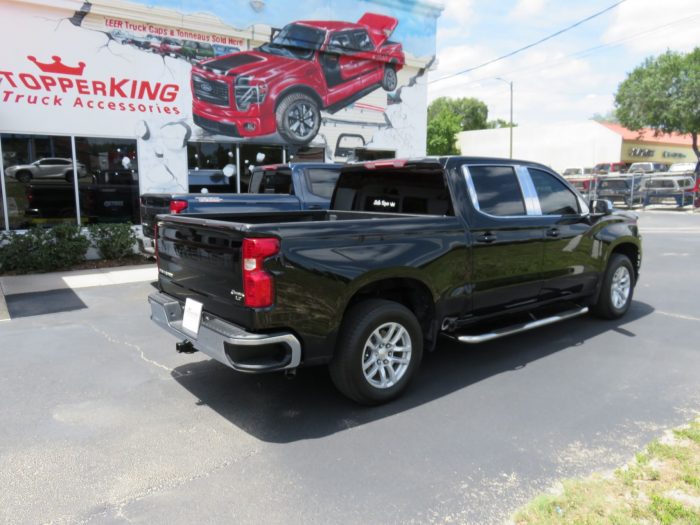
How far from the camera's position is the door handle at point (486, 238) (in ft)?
15.1

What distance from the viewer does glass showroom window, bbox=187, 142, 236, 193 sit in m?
12.5

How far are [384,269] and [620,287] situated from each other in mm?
3932

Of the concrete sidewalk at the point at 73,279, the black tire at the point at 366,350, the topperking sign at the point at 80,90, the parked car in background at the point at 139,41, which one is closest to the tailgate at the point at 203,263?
the black tire at the point at 366,350

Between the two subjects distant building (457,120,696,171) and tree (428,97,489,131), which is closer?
distant building (457,120,696,171)

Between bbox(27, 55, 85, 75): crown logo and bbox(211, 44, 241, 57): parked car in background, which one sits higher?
bbox(211, 44, 241, 57): parked car in background

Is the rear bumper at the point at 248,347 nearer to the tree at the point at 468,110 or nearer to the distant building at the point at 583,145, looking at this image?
the distant building at the point at 583,145

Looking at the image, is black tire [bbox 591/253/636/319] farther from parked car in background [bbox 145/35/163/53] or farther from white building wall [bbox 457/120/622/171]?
white building wall [bbox 457/120/622/171]

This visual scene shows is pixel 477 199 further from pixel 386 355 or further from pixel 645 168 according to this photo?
pixel 645 168

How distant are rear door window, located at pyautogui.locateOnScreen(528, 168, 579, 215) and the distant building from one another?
46.7 metres

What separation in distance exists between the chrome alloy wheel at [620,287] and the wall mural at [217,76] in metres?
9.39

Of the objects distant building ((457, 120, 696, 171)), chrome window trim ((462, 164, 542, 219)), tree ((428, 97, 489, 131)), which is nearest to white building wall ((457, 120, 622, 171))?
distant building ((457, 120, 696, 171))

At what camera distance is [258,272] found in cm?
338

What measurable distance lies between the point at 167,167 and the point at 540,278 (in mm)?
9330

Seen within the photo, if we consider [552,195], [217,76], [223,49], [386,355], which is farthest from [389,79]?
[386,355]
